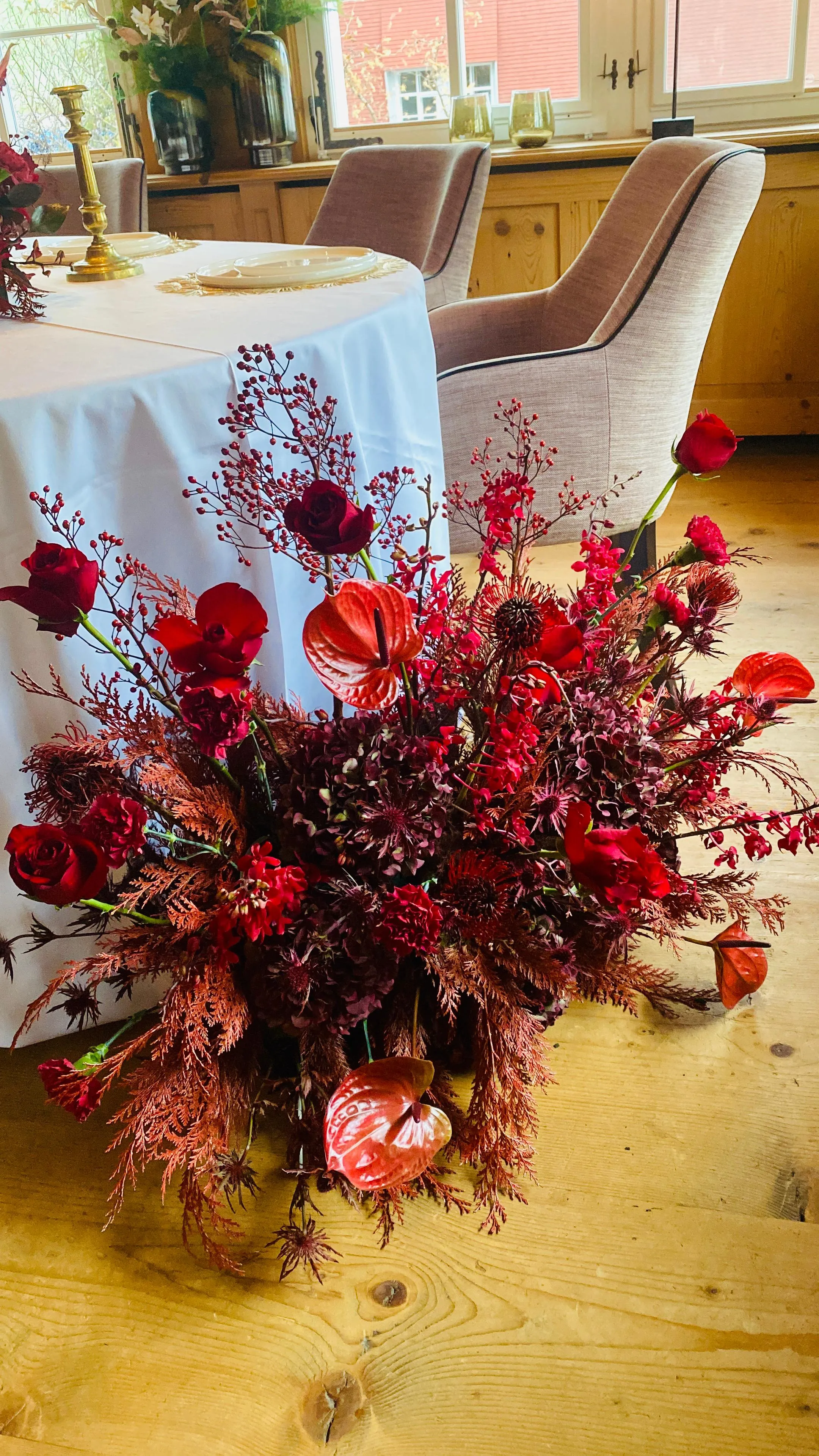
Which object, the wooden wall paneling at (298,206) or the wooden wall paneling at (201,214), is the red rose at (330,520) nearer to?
the wooden wall paneling at (298,206)

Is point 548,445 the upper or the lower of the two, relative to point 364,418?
lower

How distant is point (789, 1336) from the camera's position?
2.62ft

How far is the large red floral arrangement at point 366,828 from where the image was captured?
756 millimetres

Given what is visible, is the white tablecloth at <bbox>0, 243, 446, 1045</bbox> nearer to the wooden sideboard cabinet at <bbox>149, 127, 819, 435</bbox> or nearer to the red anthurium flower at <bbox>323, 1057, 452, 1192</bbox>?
the red anthurium flower at <bbox>323, 1057, 452, 1192</bbox>

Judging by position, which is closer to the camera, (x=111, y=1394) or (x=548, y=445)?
(x=111, y=1394)

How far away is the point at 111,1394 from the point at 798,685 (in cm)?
80

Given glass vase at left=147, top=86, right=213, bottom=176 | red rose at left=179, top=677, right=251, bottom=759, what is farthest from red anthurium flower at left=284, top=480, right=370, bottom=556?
glass vase at left=147, top=86, right=213, bottom=176

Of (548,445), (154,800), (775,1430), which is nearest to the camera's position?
(775,1430)

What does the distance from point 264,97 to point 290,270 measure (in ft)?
6.99

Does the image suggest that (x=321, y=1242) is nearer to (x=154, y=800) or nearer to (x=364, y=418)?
(x=154, y=800)

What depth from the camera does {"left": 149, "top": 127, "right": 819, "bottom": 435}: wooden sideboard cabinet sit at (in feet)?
8.69

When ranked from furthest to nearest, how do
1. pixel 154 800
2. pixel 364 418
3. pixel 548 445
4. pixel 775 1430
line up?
1. pixel 548 445
2. pixel 364 418
3. pixel 154 800
4. pixel 775 1430

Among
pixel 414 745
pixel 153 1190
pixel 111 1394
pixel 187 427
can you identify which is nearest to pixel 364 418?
pixel 187 427

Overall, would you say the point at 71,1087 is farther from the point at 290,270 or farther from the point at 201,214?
the point at 201,214
